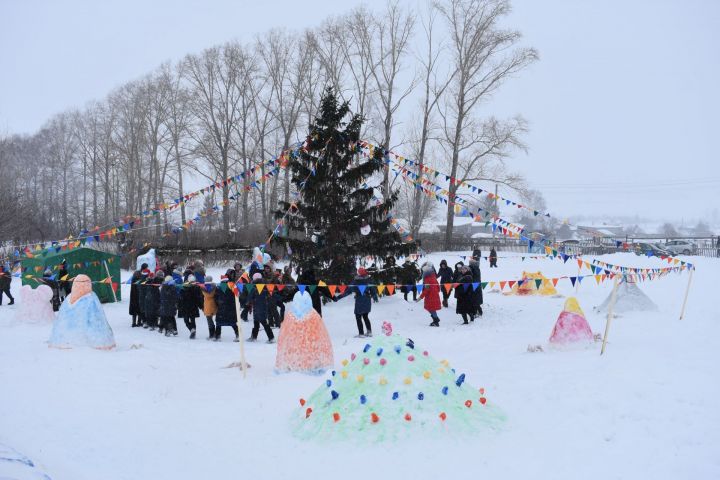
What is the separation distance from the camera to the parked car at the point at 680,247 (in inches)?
1460

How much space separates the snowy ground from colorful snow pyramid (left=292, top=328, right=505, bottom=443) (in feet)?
0.60

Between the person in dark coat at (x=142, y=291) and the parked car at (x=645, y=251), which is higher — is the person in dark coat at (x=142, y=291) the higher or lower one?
the lower one

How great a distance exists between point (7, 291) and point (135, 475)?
14638 millimetres

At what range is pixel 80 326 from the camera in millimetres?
10625

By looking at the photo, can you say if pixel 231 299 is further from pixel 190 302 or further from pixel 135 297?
pixel 135 297

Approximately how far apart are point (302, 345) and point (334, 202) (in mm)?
7909

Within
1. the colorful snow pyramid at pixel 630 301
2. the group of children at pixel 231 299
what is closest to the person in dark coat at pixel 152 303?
the group of children at pixel 231 299

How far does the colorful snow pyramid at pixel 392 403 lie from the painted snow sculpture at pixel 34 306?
32.2 feet

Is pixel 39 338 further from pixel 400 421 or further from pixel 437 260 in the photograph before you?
pixel 437 260

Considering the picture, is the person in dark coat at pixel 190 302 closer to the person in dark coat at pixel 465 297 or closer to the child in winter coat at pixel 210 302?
the child in winter coat at pixel 210 302

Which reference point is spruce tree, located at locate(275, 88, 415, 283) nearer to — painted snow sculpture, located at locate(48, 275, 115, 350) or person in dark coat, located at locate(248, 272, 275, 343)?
person in dark coat, located at locate(248, 272, 275, 343)

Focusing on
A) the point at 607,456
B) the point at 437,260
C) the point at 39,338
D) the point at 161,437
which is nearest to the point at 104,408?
Answer: the point at 161,437

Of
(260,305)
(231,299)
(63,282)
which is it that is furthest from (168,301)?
(63,282)

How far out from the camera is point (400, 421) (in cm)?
629
